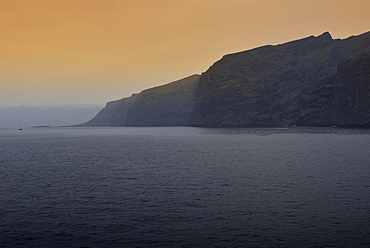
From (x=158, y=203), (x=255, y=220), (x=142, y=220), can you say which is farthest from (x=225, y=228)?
(x=158, y=203)

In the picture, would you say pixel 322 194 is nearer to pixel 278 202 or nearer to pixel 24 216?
pixel 278 202

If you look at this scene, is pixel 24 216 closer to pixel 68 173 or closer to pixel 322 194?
pixel 68 173

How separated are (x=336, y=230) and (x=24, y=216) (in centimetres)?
2445

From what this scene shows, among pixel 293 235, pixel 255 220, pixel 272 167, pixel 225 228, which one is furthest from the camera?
pixel 272 167

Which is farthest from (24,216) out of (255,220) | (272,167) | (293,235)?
(272,167)

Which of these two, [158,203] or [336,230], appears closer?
[336,230]

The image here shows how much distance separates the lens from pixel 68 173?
51625 millimetres

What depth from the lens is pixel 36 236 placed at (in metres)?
23.5

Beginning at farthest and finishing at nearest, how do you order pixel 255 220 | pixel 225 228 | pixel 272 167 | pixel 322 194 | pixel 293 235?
pixel 272 167
pixel 322 194
pixel 255 220
pixel 225 228
pixel 293 235

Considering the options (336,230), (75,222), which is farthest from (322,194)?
(75,222)

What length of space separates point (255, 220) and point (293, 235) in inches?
154

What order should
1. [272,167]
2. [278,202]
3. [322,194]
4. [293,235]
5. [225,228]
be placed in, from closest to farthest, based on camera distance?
[293,235], [225,228], [278,202], [322,194], [272,167]

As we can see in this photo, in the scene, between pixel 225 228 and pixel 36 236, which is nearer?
pixel 36 236

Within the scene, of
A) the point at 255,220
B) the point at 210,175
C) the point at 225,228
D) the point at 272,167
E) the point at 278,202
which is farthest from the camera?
the point at 272,167
